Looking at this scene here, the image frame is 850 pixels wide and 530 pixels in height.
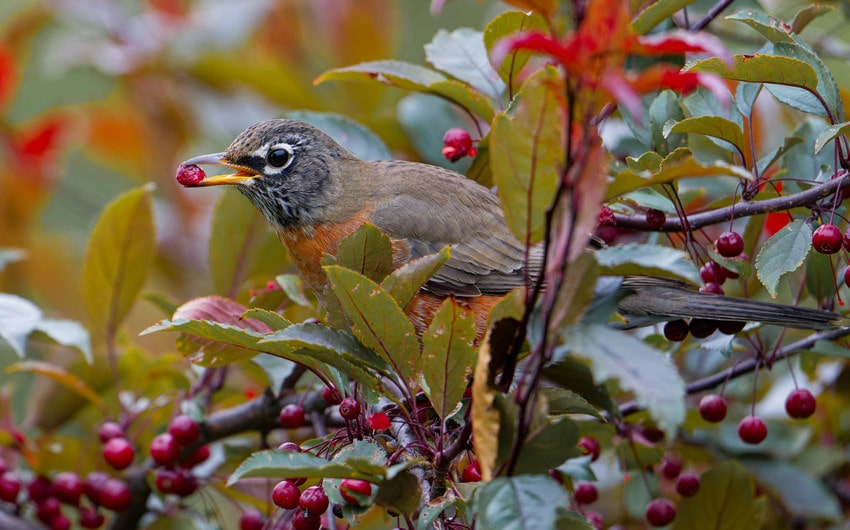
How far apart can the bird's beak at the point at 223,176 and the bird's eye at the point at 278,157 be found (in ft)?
0.28

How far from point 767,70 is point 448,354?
1.10 meters

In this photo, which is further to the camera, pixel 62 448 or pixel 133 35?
pixel 133 35

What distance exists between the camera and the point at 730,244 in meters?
2.57

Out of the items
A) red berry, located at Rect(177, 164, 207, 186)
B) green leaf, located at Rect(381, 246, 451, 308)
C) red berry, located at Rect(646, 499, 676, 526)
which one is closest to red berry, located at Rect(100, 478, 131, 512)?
red berry, located at Rect(177, 164, 207, 186)

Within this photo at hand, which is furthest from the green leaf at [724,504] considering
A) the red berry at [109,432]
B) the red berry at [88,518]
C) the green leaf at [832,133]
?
the red berry at [88,518]

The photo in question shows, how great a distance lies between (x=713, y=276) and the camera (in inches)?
108

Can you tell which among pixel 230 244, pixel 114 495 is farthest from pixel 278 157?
pixel 114 495

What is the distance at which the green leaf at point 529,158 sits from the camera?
162 cm

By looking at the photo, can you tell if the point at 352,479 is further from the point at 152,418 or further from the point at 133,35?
the point at 133,35

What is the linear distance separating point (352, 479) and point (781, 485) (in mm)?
2052

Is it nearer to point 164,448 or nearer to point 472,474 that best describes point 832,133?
point 472,474

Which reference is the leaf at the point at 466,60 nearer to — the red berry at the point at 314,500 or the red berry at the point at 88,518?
the red berry at the point at 314,500

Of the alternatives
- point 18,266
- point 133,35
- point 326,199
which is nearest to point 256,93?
point 133,35

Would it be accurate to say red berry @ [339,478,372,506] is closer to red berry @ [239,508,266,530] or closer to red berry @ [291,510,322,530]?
red berry @ [291,510,322,530]
